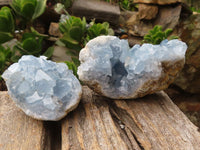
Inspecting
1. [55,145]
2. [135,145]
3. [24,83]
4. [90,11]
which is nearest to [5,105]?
[24,83]

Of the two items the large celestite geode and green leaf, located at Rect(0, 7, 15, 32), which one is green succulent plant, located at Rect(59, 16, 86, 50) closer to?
green leaf, located at Rect(0, 7, 15, 32)

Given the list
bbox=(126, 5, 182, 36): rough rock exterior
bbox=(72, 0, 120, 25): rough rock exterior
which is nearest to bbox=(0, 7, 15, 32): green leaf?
bbox=(72, 0, 120, 25): rough rock exterior

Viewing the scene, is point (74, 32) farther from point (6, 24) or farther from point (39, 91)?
point (39, 91)

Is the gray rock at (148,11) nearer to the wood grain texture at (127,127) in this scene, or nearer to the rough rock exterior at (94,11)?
the rough rock exterior at (94,11)

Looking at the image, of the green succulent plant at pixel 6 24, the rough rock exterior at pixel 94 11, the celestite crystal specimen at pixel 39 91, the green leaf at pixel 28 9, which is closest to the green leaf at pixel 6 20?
the green succulent plant at pixel 6 24

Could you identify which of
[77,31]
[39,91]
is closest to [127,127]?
[39,91]

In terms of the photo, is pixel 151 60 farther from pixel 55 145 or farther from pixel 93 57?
pixel 55 145
